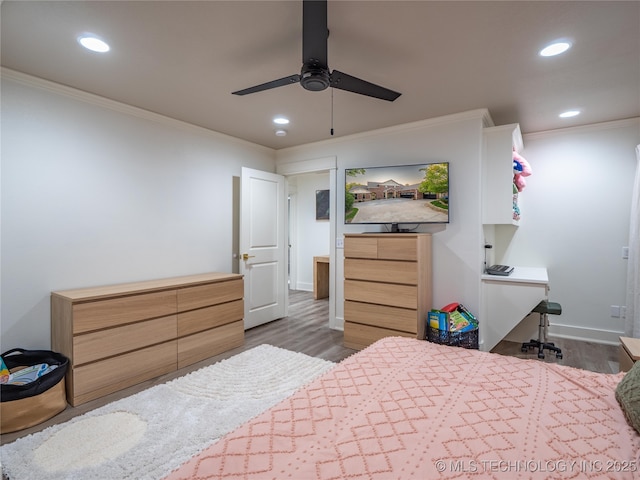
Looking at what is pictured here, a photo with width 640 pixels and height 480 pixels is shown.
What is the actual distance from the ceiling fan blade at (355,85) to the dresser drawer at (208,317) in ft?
7.78

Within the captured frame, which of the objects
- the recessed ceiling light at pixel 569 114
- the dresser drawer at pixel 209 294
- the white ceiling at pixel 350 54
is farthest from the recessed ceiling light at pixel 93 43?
the recessed ceiling light at pixel 569 114

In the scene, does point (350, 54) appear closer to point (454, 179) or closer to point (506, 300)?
point (454, 179)

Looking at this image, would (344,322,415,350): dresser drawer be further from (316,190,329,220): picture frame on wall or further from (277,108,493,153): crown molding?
(316,190,329,220): picture frame on wall

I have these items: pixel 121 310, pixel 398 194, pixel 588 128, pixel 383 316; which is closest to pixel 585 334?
pixel 588 128

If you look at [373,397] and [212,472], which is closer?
[212,472]

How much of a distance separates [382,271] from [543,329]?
5.77 ft

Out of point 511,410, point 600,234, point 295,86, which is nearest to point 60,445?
point 511,410

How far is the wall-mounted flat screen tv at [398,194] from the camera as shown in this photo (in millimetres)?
3324

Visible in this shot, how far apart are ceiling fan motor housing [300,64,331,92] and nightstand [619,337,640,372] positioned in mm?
2168

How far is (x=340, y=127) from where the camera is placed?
12.0 feet

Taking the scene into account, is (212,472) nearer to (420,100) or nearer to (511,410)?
(511,410)

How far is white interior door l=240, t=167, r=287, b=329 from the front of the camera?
13.3 feet

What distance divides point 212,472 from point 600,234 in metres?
4.41

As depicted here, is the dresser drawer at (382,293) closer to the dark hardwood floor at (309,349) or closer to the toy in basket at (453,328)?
the toy in basket at (453,328)
